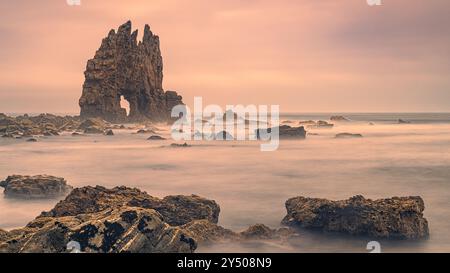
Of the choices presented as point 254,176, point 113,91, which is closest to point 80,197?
point 254,176

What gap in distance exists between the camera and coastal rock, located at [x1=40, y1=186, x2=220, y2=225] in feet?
37.7

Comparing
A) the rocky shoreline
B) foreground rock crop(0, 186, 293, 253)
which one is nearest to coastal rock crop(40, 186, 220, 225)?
the rocky shoreline

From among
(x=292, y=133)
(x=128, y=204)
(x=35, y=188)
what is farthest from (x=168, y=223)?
(x=292, y=133)

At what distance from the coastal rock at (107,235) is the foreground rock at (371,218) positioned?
12.8 feet

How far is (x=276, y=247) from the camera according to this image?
10.5 metres

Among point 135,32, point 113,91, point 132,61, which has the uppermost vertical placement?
point 135,32

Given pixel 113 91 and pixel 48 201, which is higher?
pixel 113 91

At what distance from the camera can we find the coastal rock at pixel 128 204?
37.7 ft

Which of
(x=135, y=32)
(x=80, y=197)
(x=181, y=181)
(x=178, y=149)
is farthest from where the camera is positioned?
(x=135, y=32)

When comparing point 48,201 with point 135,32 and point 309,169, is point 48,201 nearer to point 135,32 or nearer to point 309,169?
point 309,169

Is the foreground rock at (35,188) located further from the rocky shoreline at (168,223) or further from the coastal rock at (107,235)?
the coastal rock at (107,235)

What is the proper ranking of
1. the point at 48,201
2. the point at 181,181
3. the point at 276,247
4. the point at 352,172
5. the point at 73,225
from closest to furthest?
the point at 73,225, the point at 276,247, the point at 48,201, the point at 181,181, the point at 352,172

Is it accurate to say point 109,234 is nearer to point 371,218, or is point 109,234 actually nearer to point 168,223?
point 168,223

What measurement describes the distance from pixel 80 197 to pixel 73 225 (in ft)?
10.9
